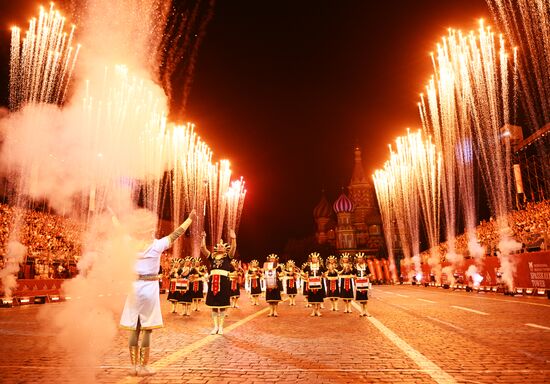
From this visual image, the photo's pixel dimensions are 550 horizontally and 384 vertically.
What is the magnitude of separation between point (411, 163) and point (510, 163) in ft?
31.8

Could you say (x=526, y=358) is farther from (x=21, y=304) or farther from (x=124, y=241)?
(x=21, y=304)

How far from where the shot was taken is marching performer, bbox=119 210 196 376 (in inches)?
248

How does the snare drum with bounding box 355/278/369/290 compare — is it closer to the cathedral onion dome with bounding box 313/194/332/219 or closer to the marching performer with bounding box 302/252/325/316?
the marching performer with bounding box 302/252/325/316

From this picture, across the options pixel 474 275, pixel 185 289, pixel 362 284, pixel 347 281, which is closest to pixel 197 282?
pixel 185 289

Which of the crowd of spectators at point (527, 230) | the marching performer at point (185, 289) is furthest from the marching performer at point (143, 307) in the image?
the crowd of spectators at point (527, 230)

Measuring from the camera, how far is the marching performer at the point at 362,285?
14.8 metres

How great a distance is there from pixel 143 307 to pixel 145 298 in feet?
0.43

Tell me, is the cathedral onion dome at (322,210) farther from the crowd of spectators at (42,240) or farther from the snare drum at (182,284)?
the snare drum at (182,284)

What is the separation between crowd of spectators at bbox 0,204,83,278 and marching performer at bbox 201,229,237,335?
549 inches

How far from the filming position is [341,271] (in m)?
16.9

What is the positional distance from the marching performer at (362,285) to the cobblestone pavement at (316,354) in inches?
91.2

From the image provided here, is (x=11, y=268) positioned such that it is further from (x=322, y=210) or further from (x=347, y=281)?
(x=322, y=210)

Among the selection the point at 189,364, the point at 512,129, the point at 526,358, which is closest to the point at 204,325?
the point at 189,364

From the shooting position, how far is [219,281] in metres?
11.4
